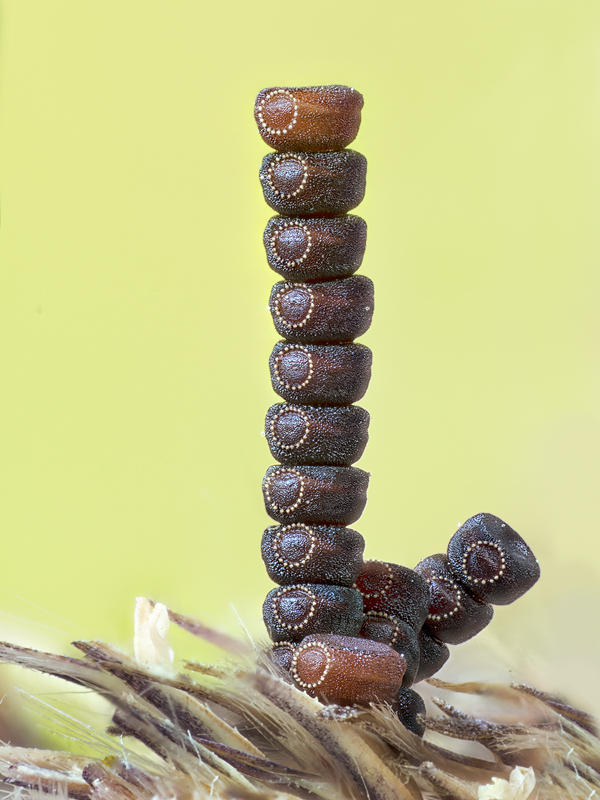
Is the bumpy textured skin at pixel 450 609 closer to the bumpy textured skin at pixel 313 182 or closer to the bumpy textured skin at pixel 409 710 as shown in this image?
the bumpy textured skin at pixel 409 710

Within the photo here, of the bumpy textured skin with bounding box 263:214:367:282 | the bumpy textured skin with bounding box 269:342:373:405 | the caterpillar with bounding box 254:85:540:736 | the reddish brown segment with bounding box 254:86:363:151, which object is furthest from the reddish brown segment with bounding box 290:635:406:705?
the reddish brown segment with bounding box 254:86:363:151

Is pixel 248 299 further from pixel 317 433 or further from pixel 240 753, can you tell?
pixel 240 753

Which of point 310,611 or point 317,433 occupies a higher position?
point 317,433

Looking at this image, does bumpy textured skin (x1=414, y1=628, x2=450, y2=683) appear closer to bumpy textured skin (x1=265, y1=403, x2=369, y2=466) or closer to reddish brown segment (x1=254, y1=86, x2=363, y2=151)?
bumpy textured skin (x1=265, y1=403, x2=369, y2=466)

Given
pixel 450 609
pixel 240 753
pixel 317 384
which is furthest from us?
pixel 450 609

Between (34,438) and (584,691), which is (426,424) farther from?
(34,438)

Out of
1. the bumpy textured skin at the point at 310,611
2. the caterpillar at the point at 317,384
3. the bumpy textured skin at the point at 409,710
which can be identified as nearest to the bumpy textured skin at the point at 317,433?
the caterpillar at the point at 317,384

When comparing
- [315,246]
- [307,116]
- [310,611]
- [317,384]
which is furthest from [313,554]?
[307,116]
